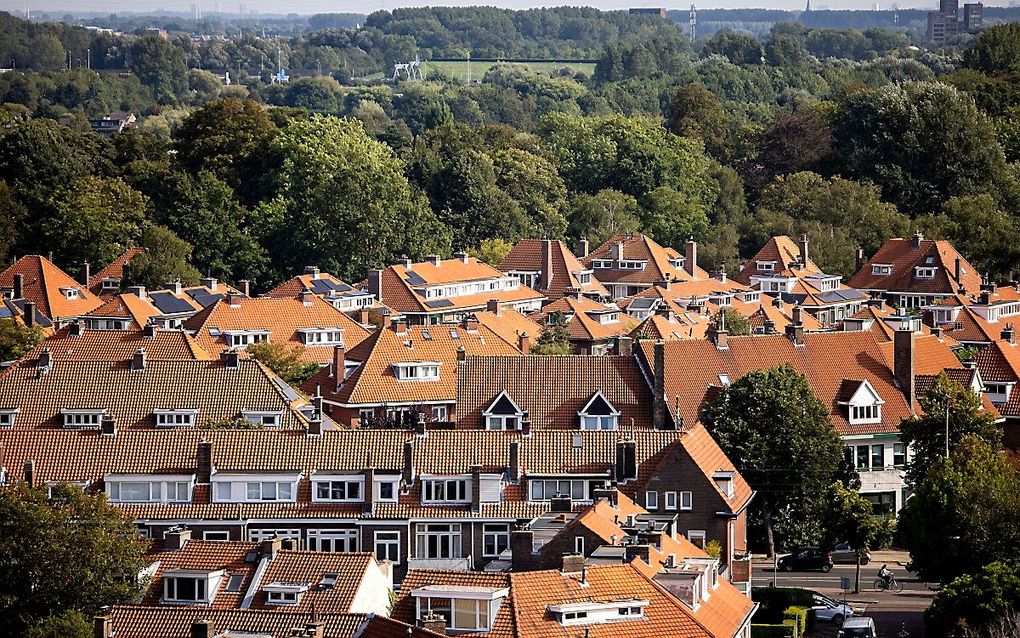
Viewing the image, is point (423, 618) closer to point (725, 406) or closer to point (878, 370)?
point (725, 406)

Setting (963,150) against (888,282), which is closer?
(888,282)

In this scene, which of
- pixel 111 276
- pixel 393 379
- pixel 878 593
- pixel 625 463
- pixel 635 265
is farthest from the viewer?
pixel 635 265

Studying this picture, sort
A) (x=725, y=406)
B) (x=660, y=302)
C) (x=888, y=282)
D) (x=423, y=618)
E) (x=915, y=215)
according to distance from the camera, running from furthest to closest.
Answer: (x=915, y=215)
(x=888, y=282)
(x=660, y=302)
(x=725, y=406)
(x=423, y=618)

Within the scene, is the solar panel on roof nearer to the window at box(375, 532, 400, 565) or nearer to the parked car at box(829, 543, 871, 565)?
the parked car at box(829, 543, 871, 565)

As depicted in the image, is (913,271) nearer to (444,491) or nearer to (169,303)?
(169,303)

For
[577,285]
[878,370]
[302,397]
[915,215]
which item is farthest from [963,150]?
[302,397]

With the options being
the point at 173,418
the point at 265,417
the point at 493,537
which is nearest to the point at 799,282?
the point at 265,417
